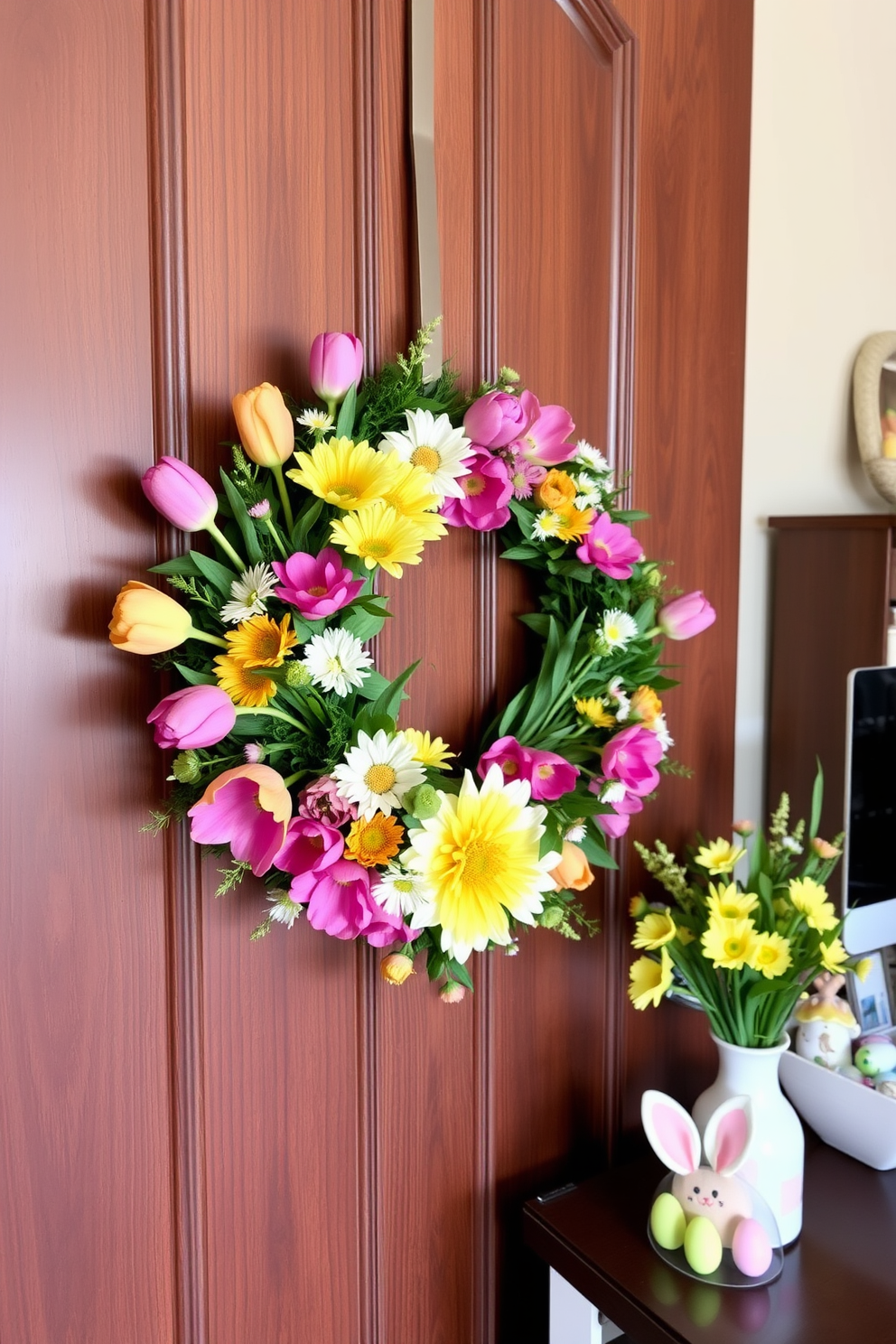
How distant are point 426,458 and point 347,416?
0.07 m

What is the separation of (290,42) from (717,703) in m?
0.88

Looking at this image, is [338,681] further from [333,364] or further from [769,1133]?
[769,1133]

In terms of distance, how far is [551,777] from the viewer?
845mm

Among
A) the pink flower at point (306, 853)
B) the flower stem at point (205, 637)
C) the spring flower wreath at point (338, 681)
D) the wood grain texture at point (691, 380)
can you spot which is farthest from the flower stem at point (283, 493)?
the wood grain texture at point (691, 380)

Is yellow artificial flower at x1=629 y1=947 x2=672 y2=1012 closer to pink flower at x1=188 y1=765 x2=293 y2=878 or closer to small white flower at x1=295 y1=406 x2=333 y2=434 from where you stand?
pink flower at x1=188 y1=765 x2=293 y2=878

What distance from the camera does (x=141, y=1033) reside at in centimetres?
74

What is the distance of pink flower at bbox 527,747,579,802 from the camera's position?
0.84 metres

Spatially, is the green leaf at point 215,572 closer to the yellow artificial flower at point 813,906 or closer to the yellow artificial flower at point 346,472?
the yellow artificial flower at point 346,472

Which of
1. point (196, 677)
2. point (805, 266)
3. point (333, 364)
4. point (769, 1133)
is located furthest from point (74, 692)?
point (805, 266)

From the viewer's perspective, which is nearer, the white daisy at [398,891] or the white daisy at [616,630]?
the white daisy at [398,891]

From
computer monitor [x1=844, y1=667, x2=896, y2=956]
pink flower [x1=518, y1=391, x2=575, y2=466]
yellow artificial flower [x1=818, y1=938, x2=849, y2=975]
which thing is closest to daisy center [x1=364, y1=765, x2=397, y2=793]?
pink flower [x1=518, y1=391, x2=575, y2=466]

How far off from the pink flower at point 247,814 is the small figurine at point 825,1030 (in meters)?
0.83

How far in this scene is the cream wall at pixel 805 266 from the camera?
1.46 m

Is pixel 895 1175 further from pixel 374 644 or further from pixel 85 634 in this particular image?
pixel 85 634
